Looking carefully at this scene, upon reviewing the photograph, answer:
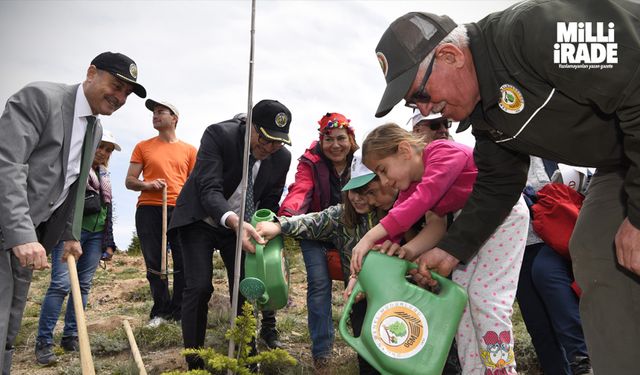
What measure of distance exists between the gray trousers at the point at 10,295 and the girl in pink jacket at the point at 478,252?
1.55 m

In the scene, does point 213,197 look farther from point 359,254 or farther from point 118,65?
point 359,254

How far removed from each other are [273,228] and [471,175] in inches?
41.3

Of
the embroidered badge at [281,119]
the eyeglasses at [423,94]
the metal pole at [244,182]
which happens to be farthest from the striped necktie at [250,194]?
the eyeglasses at [423,94]

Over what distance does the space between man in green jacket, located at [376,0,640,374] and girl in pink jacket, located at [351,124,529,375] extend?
551 millimetres

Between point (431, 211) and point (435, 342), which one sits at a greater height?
point (431, 211)

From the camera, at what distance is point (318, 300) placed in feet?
11.2

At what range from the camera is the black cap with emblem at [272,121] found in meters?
3.44

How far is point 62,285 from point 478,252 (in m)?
3.09

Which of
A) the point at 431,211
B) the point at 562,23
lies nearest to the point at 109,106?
the point at 431,211

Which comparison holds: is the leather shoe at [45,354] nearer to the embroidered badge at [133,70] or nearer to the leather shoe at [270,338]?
the leather shoe at [270,338]

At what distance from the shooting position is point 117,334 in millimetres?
4562

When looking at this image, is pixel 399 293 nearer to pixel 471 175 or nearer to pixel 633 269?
pixel 471 175

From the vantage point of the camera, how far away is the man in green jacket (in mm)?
1513

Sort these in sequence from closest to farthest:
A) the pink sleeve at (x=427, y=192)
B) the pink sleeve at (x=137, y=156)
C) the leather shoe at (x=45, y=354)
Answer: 1. the pink sleeve at (x=427, y=192)
2. the leather shoe at (x=45, y=354)
3. the pink sleeve at (x=137, y=156)
